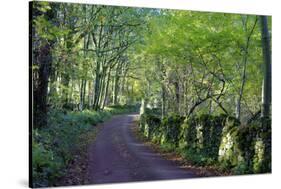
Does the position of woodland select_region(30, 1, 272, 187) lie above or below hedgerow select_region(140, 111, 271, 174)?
above

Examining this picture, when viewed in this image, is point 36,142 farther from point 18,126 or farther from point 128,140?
point 128,140

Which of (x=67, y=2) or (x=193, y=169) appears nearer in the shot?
(x=67, y=2)

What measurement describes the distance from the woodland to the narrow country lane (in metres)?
0.25

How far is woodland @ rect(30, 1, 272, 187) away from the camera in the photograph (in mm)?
6805

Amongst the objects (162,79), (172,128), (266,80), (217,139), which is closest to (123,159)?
(172,128)

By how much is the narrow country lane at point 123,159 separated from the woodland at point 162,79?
0.25 m

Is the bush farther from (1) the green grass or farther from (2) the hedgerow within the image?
(1) the green grass

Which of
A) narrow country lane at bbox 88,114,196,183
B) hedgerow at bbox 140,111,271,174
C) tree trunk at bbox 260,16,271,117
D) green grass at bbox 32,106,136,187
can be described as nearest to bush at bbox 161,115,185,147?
hedgerow at bbox 140,111,271,174

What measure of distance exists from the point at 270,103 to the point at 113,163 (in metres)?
3.08

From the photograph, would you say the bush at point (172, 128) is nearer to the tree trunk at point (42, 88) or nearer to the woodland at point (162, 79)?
the woodland at point (162, 79)

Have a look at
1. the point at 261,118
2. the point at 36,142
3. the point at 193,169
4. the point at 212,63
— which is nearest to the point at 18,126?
the point at 36,142

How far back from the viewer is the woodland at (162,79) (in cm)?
680

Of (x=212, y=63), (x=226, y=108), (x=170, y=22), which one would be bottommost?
(x=226, y=108)
